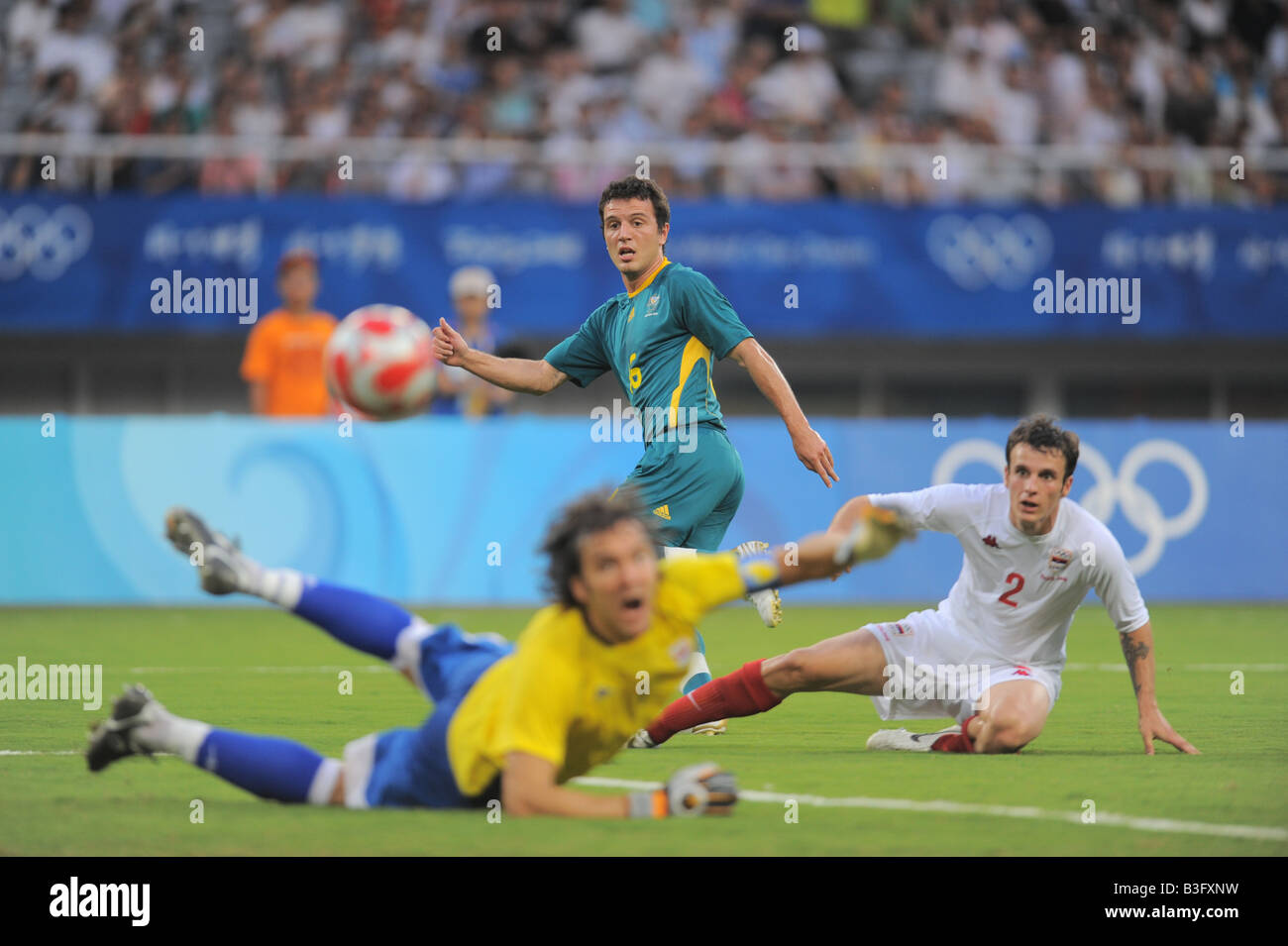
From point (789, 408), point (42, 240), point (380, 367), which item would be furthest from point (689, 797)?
point (42, 240)

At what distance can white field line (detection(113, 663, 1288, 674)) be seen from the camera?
10.2m

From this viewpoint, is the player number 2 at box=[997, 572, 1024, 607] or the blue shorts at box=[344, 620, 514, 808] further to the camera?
the player number 2 at box=[997, 572, 1024, 607]

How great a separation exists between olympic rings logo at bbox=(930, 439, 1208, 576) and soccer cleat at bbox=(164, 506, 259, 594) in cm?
1036

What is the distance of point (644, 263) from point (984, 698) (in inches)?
93.9

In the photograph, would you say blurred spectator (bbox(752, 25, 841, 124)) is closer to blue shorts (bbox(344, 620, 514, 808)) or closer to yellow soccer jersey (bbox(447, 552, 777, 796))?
blue shorts (bbox(344, 620, 514, 808))

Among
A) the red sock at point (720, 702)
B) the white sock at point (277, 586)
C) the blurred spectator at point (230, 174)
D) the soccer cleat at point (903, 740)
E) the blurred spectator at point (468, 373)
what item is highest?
the blurred spectator at point (230, 174)

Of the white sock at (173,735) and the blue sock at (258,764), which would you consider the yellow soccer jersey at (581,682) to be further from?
the white sock at (173,735)

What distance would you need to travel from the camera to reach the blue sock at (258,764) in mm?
5387

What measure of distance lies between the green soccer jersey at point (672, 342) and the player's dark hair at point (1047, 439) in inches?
53.3

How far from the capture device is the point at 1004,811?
18.2ft

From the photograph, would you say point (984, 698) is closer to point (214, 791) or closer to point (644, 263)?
point (644, 263)

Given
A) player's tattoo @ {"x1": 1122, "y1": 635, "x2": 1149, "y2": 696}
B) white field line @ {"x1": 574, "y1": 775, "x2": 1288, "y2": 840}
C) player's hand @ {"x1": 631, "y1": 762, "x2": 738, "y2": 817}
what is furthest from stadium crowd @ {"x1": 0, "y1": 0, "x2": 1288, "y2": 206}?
player's hand @ {"x1": 631, "y1": 762, "x2": 738, "y2": 817}

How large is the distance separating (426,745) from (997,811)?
1.79 meters

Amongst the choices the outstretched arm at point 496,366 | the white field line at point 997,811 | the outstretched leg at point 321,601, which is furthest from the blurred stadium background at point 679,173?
the outstretched leg at point 321,601
